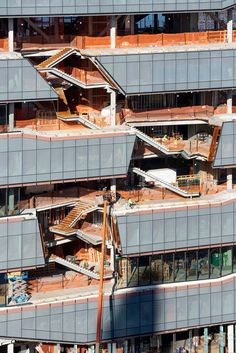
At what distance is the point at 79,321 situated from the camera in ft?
197

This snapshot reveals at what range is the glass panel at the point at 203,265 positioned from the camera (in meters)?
63.0

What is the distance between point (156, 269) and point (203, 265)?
3.83 metres

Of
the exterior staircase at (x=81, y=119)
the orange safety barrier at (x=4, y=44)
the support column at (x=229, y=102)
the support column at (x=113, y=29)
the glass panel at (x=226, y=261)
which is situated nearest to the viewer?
the orange safety barrier at (x=4, y=44)

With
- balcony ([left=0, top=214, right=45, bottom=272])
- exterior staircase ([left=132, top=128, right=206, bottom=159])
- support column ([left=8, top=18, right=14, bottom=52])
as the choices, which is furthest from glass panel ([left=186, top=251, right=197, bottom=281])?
support column ([left=8, top=18, right=14, bottom=52])

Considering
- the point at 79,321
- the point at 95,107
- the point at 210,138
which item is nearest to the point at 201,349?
the point at 79,321

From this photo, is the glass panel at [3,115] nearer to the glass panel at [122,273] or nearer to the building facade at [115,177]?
the building facade at [115,177]

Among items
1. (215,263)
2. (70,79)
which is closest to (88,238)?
(215,263)

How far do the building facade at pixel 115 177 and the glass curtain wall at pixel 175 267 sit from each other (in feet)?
0.34

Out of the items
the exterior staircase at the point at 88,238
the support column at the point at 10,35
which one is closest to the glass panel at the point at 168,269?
the exterior staircase at the point at 88,238

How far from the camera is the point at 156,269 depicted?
62094mm

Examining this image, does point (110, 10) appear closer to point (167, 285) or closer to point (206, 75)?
point (206, 75)

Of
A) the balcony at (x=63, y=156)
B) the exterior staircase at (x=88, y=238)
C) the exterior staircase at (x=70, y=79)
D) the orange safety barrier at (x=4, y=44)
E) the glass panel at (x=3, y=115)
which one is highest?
the orange safety barrier at (x=4, y=44)

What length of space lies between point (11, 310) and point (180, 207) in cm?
1423

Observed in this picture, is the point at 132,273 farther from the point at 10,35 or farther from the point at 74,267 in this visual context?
the point at 10,35
